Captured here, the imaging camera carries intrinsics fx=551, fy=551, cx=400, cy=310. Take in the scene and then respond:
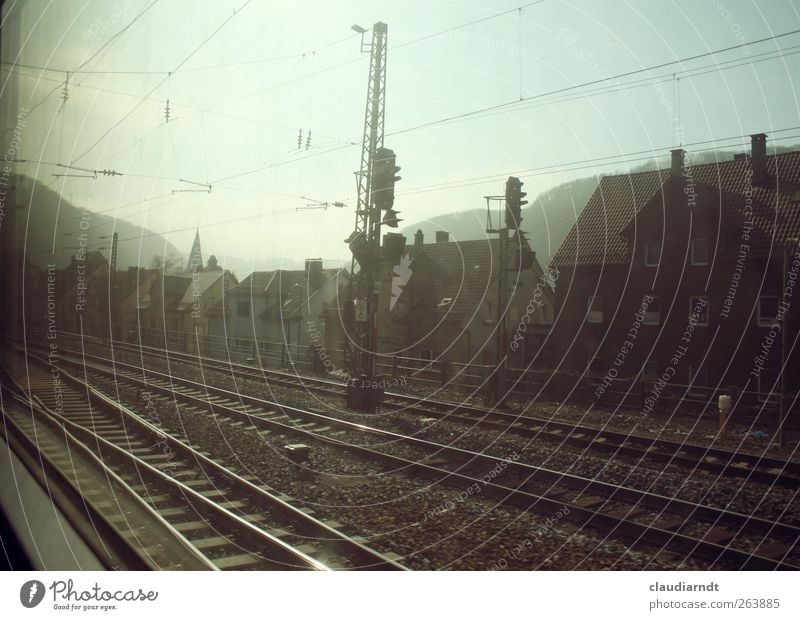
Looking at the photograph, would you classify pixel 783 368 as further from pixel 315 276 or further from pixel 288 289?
pixel 288 289

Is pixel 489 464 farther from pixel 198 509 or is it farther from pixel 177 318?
pixel 177 318

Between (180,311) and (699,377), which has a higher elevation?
(180,311)

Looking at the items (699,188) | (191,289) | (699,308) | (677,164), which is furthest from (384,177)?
(191,289)

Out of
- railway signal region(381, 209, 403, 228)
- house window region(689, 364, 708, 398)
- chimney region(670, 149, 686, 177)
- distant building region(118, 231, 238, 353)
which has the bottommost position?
house window region(689, 364, 708, 398)

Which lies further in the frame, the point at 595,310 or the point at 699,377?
the point at 595,310

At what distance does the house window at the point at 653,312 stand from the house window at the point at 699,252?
4.81 ft

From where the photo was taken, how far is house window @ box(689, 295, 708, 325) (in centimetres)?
1414

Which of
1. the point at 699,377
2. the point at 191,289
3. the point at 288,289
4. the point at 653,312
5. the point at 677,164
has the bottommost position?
the point at 699,377

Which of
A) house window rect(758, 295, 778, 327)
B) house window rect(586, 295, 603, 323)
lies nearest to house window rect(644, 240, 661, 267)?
house window rect(586, 295, 603, 323)

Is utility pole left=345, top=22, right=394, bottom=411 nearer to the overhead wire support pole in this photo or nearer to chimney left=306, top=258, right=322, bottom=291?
the overhead wire support pole

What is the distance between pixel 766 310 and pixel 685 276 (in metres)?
2.15

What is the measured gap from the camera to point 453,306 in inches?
826

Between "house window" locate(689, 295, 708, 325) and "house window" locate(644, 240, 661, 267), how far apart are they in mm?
1398
